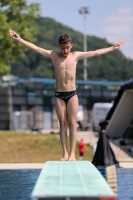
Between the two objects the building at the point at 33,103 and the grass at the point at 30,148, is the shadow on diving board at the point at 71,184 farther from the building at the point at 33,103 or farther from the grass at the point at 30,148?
the building at the point at 33,103

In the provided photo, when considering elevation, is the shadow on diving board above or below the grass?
above

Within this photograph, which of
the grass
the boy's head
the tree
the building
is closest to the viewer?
the boy's head

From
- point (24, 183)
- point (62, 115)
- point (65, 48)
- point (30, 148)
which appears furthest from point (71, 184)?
point (30, 148)

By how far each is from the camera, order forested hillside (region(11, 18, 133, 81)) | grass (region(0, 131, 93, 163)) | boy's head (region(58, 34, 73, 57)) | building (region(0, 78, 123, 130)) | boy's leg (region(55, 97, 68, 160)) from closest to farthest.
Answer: boy's head (region(58, 34, 73, 57)) → boy's leg (region(55, 97, 68, 160)) → grass (region(0, 131, 93, 163)) → building (region(0, 78, 123, 130)) → forested hillside (region(11, 18, 133, 81))

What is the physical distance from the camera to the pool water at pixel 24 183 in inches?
627

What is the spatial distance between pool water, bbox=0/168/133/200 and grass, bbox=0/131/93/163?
13.6 m

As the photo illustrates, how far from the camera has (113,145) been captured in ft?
142

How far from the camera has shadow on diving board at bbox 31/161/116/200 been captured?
26.4ft

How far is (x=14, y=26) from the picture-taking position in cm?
4788

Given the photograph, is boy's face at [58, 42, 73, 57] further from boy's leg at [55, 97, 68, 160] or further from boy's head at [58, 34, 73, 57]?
boy's leg at [55, 97, 68, 160]

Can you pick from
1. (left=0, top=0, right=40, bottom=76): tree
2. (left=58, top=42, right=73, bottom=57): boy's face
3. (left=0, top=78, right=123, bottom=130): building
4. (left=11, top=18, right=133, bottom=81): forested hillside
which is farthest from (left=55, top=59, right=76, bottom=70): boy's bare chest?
(left=11, top=18, right=133, bottom=81): forested hillside

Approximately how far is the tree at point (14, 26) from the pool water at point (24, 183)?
24.4 m

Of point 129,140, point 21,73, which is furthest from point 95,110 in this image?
point 21,73

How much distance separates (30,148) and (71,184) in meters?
31.4
